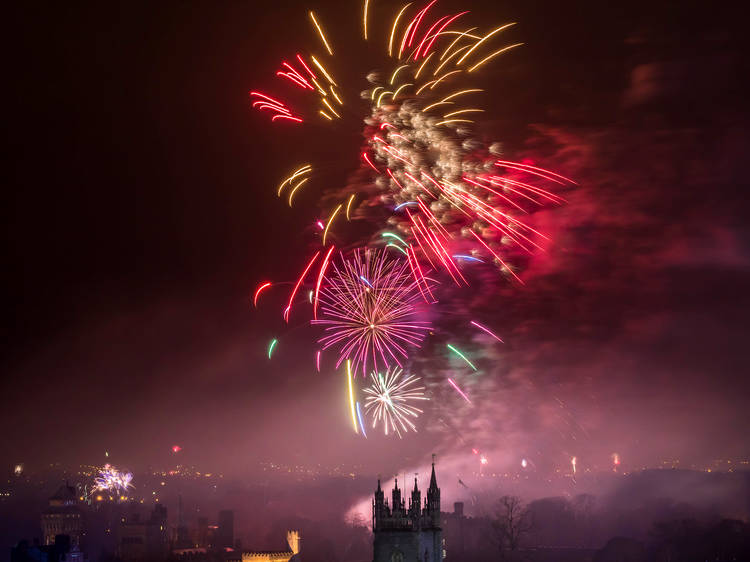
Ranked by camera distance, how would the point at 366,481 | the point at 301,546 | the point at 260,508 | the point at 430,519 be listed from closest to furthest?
the point at 430,519 < the point at 301,546 < the point at 260,508 < the point at 366,481

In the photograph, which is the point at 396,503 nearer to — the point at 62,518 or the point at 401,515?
the point at 401,515

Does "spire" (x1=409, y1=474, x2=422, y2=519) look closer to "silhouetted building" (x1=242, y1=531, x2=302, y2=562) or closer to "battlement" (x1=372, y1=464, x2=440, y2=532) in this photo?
"battlement" (x1=372, y1=464, x2=440, y2=532)

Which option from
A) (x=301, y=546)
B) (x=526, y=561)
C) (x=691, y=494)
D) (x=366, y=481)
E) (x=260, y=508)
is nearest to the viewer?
(x=526, y=561)

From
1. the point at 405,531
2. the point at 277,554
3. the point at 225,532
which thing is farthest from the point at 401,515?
the point at 225,532

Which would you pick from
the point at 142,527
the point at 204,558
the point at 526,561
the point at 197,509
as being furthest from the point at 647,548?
the point at 197,509

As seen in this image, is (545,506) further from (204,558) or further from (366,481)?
(204,558)

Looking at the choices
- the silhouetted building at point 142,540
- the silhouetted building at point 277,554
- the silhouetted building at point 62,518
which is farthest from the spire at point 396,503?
the silhouetted building at point 62,518
